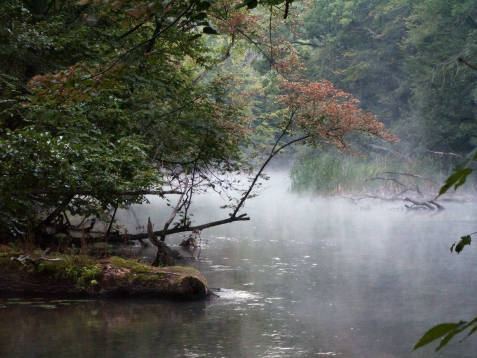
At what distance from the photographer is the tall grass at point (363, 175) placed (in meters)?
23.5

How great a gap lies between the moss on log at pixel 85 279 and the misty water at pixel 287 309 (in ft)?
0.71

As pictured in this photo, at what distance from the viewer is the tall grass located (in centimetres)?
2350

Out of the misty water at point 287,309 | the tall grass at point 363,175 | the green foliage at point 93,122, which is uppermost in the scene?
the tall grass at point 363,175

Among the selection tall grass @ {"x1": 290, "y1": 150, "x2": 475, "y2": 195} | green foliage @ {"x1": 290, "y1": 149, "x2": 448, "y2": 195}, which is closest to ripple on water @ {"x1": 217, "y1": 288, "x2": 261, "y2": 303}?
tall grass @ {"x1": 290, "y1": 150, "x2": 475, "y2": 195}

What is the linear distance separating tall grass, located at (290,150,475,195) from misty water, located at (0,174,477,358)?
9052mm

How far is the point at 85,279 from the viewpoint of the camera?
8234mm

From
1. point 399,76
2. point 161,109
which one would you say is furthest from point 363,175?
point 161,109

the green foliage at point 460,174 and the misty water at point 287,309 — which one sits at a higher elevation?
the green foliage at point 460,174

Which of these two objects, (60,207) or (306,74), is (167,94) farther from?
(306,74)

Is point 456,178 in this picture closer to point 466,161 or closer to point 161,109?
point 466,161

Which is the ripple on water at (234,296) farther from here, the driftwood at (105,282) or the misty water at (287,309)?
the driftwood at (105,282)

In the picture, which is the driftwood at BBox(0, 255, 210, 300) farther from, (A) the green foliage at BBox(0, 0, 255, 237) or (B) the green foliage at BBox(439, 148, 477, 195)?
(B) the green foliage at BBox(439, 148, 477, 195)

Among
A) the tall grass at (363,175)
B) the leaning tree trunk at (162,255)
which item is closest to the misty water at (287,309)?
the leaning tree trunk at (162,255)

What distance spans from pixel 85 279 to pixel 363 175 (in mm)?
17152
